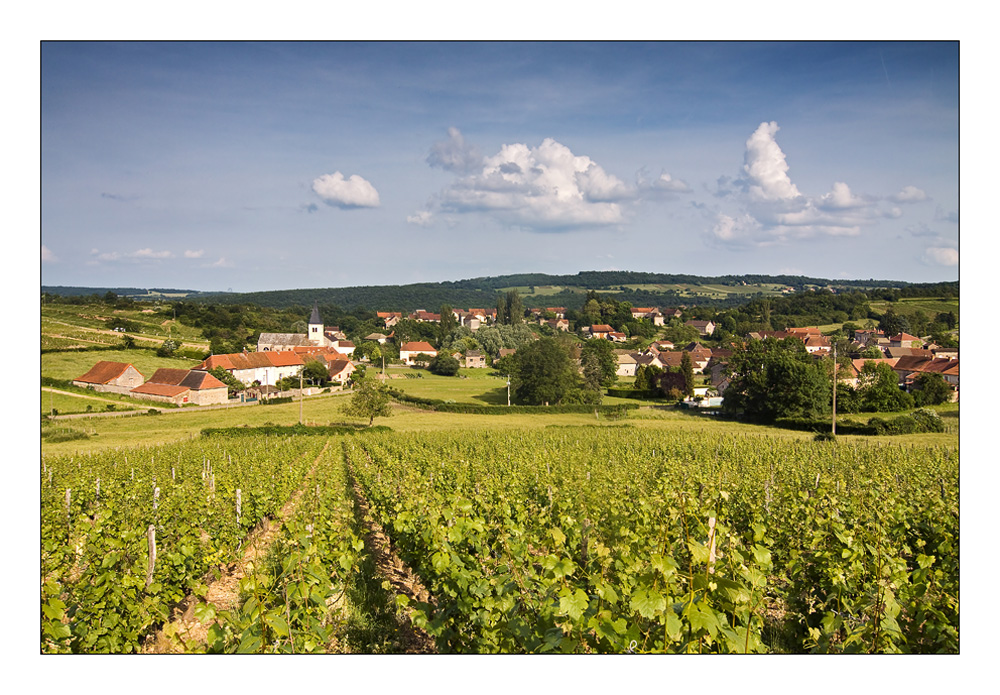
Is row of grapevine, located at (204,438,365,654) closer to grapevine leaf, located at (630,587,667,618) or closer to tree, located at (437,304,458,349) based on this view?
grapevine leaf, located at (630,587,667,618)

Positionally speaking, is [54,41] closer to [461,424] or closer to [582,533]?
[582,533]

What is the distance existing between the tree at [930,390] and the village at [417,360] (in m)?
0.12

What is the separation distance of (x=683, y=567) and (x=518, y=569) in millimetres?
1192

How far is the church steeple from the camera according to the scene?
19.9 metres

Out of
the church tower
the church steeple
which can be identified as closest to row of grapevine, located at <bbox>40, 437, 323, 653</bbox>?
the church tower

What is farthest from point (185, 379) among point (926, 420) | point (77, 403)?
point (926, 420)

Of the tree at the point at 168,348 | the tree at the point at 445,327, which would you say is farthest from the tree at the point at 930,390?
the tree at the point at 445,327

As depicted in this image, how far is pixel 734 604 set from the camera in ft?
8.49

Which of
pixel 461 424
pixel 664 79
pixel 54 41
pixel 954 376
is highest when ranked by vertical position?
pixel 664 79

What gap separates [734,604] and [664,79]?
4209 millimetres

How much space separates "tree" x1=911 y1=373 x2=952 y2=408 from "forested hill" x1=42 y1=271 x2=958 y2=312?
0.85m

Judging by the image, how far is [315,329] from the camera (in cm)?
2152

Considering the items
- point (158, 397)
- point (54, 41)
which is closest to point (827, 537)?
point (54, 41)

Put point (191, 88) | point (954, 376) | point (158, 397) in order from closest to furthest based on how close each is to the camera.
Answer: point (954, 376), point (191, 88), point (158, 397)
